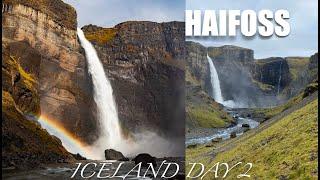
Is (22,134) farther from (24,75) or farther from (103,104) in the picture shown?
(103,104)

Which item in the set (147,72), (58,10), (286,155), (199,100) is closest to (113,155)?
(147,72)

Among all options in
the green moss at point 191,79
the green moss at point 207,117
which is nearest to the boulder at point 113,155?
the green moss at point 207,117

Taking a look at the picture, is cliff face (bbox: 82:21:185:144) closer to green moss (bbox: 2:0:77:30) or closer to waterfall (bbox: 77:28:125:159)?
waterfall (bbox: 77:28:125:159)

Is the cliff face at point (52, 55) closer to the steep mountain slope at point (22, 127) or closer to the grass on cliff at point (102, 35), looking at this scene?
the steep mountain slope at point (22, 127)

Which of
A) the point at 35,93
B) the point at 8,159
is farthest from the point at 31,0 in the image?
the point at 8,159

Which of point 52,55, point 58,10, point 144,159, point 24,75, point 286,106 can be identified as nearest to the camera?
point 144,159

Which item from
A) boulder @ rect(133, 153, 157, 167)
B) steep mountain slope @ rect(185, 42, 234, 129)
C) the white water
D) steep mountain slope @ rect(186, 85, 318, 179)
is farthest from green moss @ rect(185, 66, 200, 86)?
boulder @ rect(133, 153, 157, 167)
